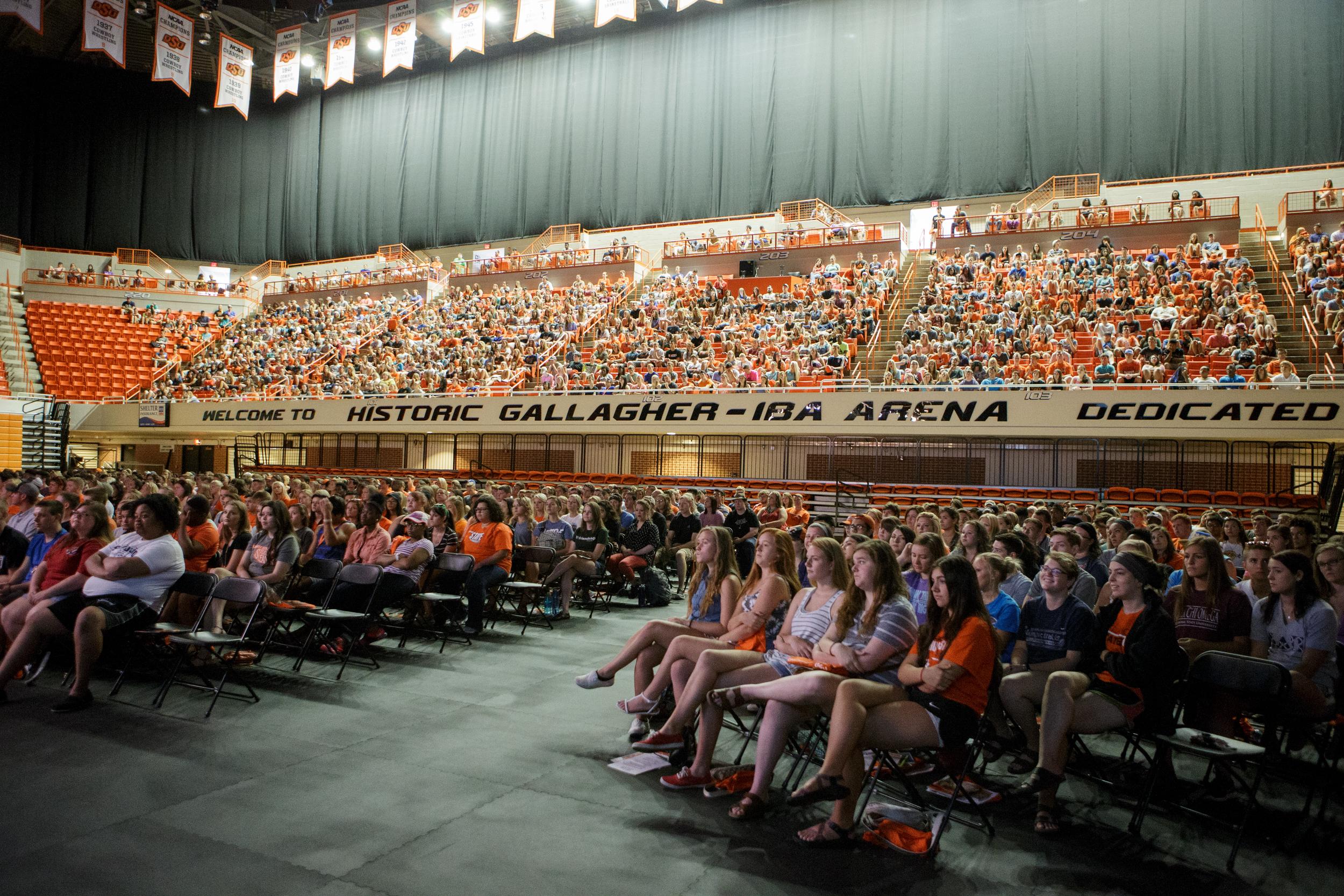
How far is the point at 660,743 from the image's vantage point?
4.82 metres

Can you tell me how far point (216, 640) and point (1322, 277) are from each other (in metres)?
21.9

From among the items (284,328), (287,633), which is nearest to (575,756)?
(287,633)

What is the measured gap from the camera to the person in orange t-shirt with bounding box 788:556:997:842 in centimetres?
371

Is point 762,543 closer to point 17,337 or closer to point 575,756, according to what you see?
point 575,756

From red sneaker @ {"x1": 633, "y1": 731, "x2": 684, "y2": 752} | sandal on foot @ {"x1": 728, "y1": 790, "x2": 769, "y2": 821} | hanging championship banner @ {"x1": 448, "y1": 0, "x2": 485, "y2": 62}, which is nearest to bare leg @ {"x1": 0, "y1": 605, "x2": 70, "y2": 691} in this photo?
red sneaker @ {"x1": 633, "y1": 731, "x2": 684, "y2": 752}

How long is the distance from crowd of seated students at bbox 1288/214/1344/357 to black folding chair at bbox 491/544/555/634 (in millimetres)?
15981

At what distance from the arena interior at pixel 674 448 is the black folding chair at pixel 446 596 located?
0.08m

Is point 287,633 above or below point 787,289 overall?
below

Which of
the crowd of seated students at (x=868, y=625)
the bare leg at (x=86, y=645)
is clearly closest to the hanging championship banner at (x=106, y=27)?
the crowd of seated students at (x=868, y=625)

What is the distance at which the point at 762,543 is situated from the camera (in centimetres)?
509

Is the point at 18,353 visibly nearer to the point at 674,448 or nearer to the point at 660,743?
the point at 674,448

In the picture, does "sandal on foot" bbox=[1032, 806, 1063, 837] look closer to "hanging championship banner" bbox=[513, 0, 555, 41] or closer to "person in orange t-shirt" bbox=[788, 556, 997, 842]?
"person in orange t-shirt" bbox=[788, 556, 997, 842]

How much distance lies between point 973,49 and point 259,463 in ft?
93.8

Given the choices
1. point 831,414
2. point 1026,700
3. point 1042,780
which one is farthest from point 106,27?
point 1042,780
